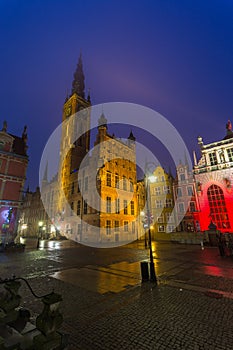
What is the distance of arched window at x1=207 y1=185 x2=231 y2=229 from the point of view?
30.0 m

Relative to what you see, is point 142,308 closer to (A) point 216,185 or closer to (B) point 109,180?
(B) point 109,180

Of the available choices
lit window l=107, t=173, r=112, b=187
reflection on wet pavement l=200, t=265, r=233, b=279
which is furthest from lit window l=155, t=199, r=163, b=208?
reflection on wet pavement l=200, t=265, r=233, b=279

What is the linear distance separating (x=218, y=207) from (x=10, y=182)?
34889mm

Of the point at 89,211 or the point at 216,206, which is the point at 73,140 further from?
the point at 216,206

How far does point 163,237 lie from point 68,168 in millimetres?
28789

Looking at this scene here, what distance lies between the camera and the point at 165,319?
5.06 metres

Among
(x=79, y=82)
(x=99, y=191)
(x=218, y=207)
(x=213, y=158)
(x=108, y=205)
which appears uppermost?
(x=79, y=82)

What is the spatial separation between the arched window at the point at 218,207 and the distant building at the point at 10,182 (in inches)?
1277

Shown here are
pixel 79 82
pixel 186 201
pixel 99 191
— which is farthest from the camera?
pixel 79 82

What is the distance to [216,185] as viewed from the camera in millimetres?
32156

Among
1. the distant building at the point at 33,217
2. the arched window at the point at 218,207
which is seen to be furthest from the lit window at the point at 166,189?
the distant building at the point at 33,217

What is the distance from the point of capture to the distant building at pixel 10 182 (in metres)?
23.8

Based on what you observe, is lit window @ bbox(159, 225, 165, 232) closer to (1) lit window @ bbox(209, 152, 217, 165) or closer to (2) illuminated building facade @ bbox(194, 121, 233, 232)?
(2) illuminated building facade @ bbox(194, 121, 233, 232)

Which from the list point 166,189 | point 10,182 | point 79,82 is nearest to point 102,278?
point 10,182
